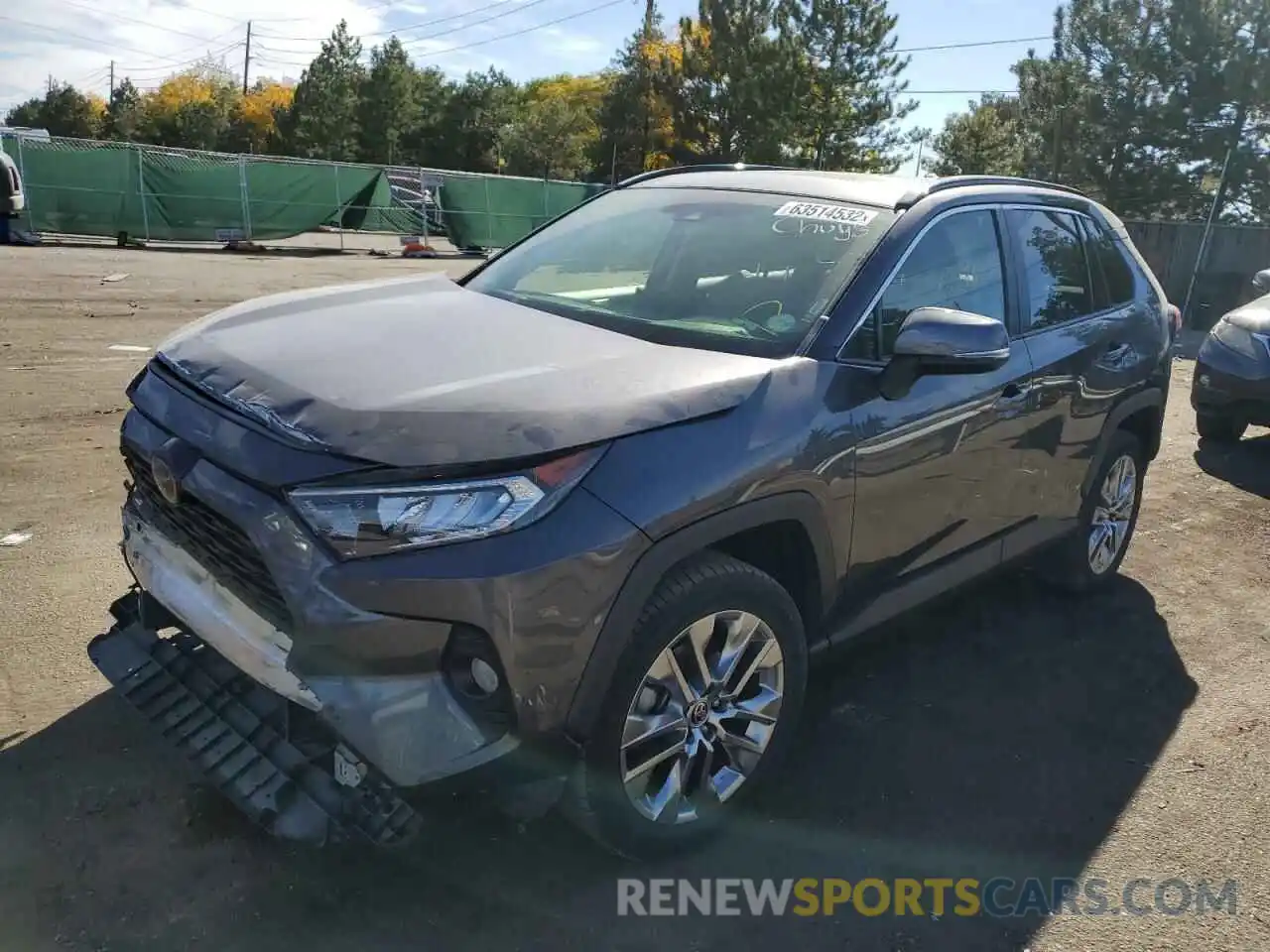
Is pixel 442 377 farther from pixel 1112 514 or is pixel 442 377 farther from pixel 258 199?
pixel 258 199

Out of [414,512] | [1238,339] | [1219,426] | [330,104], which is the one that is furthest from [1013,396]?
[330,104]

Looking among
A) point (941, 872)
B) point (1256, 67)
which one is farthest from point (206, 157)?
point (1256, 67)

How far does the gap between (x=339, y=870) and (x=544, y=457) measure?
4.14ft

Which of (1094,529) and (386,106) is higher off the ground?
(386,106)

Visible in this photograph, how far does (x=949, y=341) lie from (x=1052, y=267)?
155 centimetres

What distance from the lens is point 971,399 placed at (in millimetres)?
3410

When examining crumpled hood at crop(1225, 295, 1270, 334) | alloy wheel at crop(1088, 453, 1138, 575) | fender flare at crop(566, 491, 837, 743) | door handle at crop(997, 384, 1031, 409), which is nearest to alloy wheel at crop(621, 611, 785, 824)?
fender flare at crop(566, 491, 837, 743)

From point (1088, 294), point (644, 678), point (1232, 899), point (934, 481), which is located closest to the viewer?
point (644, 678)

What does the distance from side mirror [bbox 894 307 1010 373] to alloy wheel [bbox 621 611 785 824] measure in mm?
913

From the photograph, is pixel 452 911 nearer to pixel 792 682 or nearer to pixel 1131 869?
pixel 792 682

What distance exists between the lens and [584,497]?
2.28m

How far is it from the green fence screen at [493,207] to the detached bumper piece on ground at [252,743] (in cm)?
2260

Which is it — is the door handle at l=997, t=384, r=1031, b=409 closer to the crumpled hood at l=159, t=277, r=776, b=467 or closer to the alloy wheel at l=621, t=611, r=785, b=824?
the crumpled hood at l=159, t=277, r=776, b=467

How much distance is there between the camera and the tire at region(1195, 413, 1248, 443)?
7.86 metres
